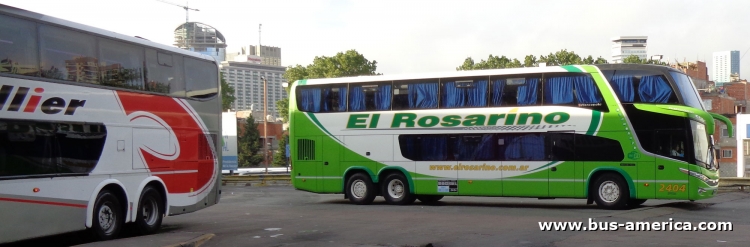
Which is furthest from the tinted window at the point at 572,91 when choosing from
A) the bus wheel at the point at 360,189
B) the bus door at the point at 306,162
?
the bus door at the point at 306,162

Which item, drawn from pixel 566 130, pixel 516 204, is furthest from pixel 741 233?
pixel 516 204

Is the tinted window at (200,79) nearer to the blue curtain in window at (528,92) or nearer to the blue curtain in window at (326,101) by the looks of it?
the blue curtain in window at (326,101)

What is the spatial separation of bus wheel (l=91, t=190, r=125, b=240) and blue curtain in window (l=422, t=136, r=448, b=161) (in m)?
10.6

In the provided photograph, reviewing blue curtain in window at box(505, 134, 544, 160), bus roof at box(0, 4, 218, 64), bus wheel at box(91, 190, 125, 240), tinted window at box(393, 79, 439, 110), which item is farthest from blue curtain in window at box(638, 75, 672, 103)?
bus wheel at box(91, 190, 125, 240)

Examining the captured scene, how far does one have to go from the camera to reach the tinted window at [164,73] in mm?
16797

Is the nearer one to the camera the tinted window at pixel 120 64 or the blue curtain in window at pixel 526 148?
the tinted window at pixel 120 64

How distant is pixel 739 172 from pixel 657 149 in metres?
31.3

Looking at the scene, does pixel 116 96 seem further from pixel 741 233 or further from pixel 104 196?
pixel 741 233

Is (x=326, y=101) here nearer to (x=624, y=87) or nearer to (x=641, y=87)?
(x=624, y=87)

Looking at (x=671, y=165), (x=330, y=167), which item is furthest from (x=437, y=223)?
(x=330, y=167)

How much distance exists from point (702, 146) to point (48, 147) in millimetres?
15337

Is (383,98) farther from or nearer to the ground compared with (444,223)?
farther from the ground

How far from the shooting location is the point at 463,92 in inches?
Result: 938

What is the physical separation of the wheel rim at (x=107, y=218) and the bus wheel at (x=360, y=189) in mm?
10749
